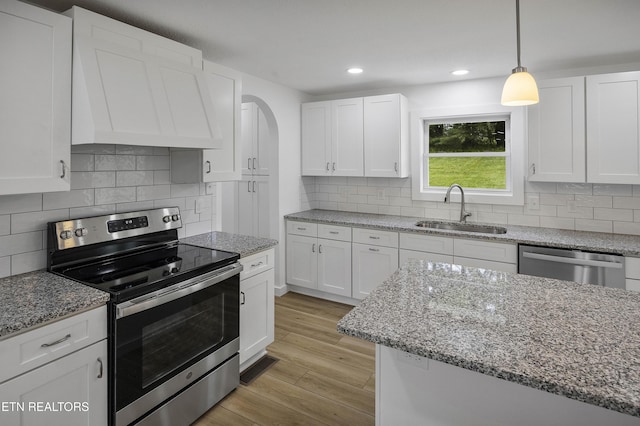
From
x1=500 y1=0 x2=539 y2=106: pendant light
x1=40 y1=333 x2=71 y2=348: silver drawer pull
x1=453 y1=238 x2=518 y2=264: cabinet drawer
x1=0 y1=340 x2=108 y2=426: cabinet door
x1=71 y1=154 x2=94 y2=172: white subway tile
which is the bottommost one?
x1=0 y1=340 x2=108 y2=426: cabinet door

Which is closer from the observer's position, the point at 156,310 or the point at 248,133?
the point at 156,310

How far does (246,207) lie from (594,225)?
370 centimetres

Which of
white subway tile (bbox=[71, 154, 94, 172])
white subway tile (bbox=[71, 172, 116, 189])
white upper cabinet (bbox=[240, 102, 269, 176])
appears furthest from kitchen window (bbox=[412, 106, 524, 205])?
white subway tile (bbox=[71, 154, 94, 172])

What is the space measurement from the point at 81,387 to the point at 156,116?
1.41 m

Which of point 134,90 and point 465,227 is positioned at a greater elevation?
point 134,90

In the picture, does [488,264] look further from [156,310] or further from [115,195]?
[115,195]

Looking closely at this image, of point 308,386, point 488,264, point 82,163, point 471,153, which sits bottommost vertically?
point 308,386

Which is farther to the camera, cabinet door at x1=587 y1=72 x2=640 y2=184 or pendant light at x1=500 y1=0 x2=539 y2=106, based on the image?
cabinet door at x1=587 y1=72 x2=640 y2=184

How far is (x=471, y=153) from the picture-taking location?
3.87 metres

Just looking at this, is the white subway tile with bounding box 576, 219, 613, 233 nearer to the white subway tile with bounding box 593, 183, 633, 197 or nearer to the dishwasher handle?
the white subway tile with bounding box 593, 183, 633, 197

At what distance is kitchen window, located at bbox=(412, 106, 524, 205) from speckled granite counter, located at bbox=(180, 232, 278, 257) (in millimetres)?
2047

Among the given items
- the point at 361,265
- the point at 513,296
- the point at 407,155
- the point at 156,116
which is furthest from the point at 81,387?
the point at 407,155

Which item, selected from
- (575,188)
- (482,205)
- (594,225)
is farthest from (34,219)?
(594,225)

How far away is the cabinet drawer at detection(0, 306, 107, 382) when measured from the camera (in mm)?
1364
